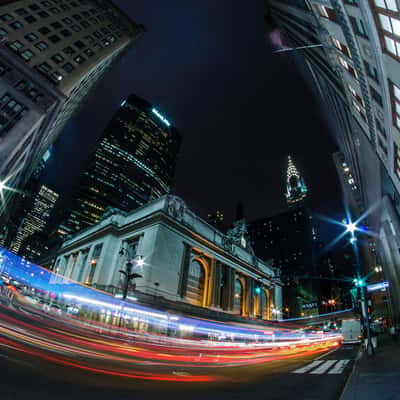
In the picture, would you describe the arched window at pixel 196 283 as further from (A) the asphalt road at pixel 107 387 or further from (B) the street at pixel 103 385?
(A) the asphalt road at pixel 107 387

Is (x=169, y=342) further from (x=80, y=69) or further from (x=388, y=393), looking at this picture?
(x=80, y=69)

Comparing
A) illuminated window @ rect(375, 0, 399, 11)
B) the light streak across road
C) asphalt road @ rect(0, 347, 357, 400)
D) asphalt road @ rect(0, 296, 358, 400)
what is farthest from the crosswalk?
illuminated window @ rect(375, 0, 399, 11)

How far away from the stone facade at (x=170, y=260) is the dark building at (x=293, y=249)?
6572 cm

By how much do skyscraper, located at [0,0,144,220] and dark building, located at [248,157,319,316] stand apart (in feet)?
371

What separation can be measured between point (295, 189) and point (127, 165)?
133436 mm

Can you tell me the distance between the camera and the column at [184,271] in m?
41.7

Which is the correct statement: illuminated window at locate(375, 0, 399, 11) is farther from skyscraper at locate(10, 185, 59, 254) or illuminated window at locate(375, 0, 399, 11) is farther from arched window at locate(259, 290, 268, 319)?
skyscraper at locate(10, 185, 59, 254)

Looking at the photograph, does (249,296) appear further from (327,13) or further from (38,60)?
(38,60)

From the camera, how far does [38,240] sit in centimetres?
16488

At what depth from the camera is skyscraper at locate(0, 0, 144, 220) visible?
3572cm

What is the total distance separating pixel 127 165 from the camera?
132 metres

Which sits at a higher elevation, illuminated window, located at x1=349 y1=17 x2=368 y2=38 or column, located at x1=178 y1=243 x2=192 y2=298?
illuminated window, located at x1=349 y1=17 x2=368 y2=38

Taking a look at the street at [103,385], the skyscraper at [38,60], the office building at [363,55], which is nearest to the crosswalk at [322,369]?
the street at [103,385]

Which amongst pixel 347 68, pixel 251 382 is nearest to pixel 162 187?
pixel 347 68
